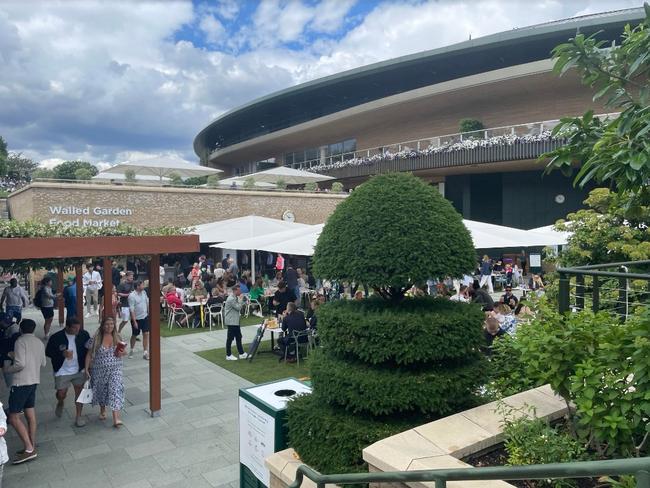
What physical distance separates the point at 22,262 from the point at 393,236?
33.6 ft

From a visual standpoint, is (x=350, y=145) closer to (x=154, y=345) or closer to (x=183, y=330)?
(x=183, y=330)

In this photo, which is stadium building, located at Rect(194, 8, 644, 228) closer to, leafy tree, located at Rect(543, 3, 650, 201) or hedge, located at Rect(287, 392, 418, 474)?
leafy tree, located at Rect(543, 3, 650, 201)

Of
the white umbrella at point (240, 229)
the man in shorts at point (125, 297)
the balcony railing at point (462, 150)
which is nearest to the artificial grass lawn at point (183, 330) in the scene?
the man in shorts at point (125, 297)

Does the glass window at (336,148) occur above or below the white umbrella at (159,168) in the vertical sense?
above

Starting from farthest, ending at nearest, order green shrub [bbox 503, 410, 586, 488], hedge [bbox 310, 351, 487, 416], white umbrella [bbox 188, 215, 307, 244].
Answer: white umbrella [bbox 188, 215, 307, 244] < hedge [bbox 310, 351, 487, 416] < green shrub [bbox 503, 410, 586, 488]

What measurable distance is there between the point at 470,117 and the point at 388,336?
30648 mm

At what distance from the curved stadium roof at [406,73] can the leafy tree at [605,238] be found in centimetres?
1562

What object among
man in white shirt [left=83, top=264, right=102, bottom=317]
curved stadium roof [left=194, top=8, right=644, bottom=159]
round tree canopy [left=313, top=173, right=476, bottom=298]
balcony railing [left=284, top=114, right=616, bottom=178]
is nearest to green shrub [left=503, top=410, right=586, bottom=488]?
round tree canopy [left=313, top=173, right=476, bottom=298]

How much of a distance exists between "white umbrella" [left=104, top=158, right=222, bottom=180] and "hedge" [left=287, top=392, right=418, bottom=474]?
22.6m

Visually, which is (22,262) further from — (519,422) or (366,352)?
(519,422)

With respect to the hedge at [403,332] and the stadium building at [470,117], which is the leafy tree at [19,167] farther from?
the hedge at [403,332]

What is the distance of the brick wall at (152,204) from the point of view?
2012 cm

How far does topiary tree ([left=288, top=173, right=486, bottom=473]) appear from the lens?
11.3ft

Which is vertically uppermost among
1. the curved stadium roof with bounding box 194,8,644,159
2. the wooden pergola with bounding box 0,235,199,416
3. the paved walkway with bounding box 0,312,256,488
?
the curved stadium roof with bounding box 194,8,644,159
